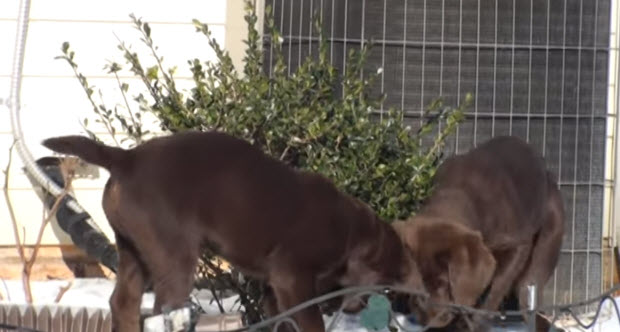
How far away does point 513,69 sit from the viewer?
6961 millimetres

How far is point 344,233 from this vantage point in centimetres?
520

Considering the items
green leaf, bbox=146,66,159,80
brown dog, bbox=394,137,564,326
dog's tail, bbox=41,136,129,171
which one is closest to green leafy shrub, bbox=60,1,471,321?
green leaf, bbox=146,66,159,80

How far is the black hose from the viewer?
638 centimetres

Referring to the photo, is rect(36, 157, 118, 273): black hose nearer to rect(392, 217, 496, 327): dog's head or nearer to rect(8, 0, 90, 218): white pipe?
rect(8, 0, 90, 218): white pipe

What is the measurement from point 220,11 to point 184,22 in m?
0.18

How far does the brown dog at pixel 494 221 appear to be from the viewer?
18.5ft

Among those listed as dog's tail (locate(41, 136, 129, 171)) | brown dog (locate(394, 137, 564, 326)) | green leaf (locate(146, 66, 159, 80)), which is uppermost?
green leaf (locate(146, 66, 159, 80))

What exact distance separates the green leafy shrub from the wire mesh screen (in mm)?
747

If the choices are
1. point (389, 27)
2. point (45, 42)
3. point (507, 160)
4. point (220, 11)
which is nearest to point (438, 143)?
point (507, 160)

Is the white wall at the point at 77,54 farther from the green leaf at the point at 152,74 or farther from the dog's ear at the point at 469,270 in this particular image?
the dog's ear at the point at 469,270

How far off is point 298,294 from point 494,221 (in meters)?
1.60

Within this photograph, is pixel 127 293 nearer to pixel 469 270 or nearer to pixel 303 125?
pixel 303 125

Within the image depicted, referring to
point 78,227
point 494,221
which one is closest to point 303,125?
point 494,221

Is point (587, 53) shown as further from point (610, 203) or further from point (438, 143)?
point (438, 143)
